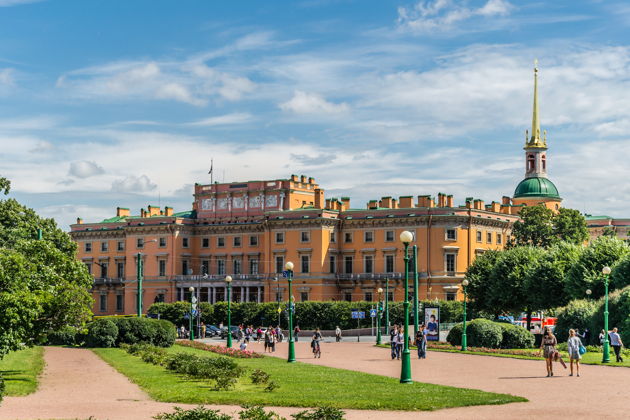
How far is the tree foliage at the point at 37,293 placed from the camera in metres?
31.8

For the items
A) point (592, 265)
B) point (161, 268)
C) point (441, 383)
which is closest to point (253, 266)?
point (161, 268)

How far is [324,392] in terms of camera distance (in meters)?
28.6

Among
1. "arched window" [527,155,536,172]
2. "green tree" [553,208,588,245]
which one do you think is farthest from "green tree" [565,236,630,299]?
"arched window" [527,155,536,172]

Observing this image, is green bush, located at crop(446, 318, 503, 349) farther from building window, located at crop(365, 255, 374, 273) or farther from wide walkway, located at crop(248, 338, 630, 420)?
building window, located at crop(365, 255, 374, 273)

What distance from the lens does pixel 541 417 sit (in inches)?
900

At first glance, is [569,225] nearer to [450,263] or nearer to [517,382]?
[450,263]

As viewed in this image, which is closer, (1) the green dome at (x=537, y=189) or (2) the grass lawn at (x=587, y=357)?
(2) the grass lawn at (x=587, y=357)

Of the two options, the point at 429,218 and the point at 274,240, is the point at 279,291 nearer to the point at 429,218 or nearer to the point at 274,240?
the point at 274,240

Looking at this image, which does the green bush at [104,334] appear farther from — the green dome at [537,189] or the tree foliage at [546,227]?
the green dome at [537,189]

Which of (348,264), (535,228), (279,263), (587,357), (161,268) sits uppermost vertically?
(535,228)

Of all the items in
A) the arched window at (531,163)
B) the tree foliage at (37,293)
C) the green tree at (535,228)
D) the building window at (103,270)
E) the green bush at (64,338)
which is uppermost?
the arched window at (531,163)

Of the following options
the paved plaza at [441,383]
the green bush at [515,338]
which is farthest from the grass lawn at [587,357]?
the green bush at [515,338]

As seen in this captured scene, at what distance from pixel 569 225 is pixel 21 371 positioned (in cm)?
7989

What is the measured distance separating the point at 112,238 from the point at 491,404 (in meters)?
104
